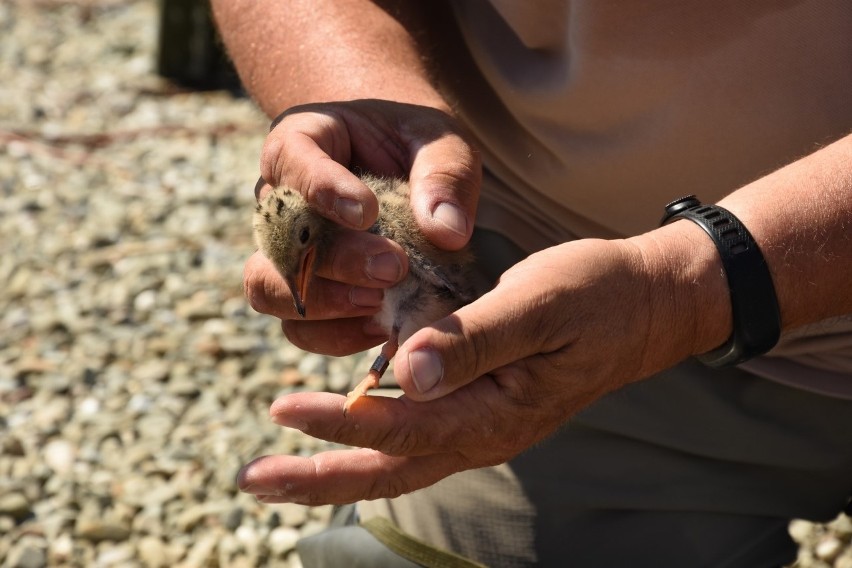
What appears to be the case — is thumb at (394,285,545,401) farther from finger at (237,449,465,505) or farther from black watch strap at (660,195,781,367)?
black watch strap at (660,195,781,367)

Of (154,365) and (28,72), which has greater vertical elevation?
(154,365)

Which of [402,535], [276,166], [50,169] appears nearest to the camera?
[276,166]

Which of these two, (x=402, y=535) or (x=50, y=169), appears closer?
(x=402, y=535)

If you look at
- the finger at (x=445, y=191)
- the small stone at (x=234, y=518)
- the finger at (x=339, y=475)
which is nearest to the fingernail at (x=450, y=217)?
the finger at (x=445, y=191)

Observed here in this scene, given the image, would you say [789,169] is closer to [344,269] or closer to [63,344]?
[344,269]

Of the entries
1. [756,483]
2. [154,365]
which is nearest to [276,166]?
[756,483]

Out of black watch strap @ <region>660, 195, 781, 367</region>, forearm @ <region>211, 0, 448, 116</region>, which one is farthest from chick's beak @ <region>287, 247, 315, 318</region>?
black watch strap @ <region>660, 195, 781, 367</region>

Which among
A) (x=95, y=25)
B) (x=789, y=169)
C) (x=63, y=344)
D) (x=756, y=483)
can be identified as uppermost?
(x=789, y=169)
